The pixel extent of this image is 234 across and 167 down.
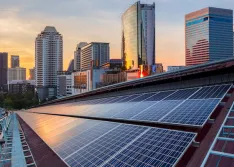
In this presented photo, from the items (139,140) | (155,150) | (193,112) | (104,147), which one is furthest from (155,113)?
(155,150)

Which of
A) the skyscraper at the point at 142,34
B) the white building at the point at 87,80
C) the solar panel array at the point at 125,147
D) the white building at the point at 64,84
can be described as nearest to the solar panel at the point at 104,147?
the solar panel array at the point at 125,147

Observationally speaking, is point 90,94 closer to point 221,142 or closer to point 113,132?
point 113,132

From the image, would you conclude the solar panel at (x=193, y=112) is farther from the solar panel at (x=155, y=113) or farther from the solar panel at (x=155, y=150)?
the solar panel at (x=155, y=150)

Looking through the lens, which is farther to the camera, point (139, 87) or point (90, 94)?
point (90, 94)

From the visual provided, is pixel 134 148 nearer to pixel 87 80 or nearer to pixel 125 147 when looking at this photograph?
pixel 125 147

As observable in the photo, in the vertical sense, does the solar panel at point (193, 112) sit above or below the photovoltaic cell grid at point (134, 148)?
above

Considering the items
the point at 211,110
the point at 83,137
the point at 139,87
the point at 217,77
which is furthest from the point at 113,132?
the point at 139,87

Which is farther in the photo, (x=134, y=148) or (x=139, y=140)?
(x=139, y=140)

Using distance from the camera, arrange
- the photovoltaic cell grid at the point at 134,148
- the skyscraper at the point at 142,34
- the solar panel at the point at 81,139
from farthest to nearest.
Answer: the skyscraper at the point at 142,34, the solar panel at the point at 81,139, the photovoltaic cell grid at the point at 134,148
